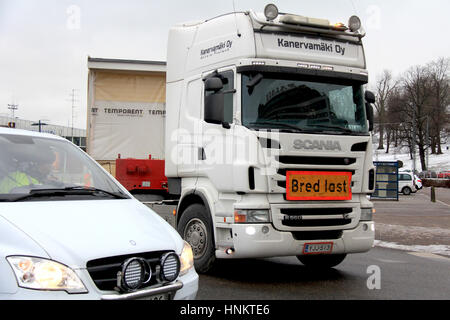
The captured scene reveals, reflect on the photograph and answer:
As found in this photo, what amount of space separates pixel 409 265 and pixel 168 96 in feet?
15.6

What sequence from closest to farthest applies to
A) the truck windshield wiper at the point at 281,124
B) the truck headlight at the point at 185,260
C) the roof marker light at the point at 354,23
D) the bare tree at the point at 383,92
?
the truck headlight at the point at 185,260 < the truck windshield wiper at the point at 281,124 < the roof marker light at the point at 354,23 < the bare tree at the point at 383,92

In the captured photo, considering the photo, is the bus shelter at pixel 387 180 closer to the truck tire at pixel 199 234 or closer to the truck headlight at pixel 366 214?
the truck headlight at pixel 366 214

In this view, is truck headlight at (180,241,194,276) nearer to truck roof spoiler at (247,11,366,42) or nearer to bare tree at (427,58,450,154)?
truck roof spoiler at (247,11,366,42)

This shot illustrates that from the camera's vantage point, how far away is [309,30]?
23.8 ft

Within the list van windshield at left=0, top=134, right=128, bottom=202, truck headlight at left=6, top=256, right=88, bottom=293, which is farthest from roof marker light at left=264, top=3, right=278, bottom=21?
truck headlight at left=6, top=256, right=88, bottom=293

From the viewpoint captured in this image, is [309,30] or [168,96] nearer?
[309,30]

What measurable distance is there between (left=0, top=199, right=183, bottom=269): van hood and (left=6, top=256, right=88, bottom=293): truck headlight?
56mm

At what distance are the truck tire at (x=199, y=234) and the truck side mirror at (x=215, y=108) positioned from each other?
1292 mm

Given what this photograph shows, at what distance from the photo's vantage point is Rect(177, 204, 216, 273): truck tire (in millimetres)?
7082

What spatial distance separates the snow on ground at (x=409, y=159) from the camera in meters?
81.8

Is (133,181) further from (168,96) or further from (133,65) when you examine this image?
(133,65)

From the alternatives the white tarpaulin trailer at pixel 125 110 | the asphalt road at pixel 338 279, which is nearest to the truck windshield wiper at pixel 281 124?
the asphalt road at pixel 338 279

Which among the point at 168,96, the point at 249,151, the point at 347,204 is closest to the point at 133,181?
the point at 168,96

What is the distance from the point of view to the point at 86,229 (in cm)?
369
